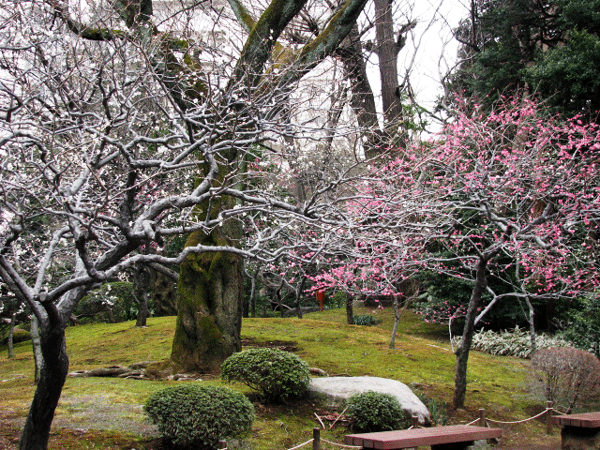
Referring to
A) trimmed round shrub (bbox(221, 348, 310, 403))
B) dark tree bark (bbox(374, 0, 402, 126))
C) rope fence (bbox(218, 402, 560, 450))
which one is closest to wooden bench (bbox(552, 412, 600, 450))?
rope fence (bbox(218, 402, 560, 450))

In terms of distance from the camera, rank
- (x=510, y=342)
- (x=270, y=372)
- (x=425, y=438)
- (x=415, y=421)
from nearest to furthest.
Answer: (x=425, y=438) < (x=415, y=421) < (x=270, y=372) < (x=510, y=342)

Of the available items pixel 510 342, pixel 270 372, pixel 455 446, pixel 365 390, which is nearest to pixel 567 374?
pixel 365 390

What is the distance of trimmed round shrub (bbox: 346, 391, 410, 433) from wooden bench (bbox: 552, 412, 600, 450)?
81.0 inches

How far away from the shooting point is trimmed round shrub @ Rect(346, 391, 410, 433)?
22.1 feet

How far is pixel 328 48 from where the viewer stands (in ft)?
29.8

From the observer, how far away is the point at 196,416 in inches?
216

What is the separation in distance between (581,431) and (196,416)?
495 centimetres

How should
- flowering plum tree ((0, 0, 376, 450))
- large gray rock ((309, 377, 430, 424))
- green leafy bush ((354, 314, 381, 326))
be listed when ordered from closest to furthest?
flowering plum tree ((0, 0, 376, 450)) → large gray rock ((309, 377, 430, 424)) → green leafy bush ((354, 314, 381, 326))

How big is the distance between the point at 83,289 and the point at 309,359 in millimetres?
6782

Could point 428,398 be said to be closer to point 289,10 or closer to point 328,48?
point 328,48

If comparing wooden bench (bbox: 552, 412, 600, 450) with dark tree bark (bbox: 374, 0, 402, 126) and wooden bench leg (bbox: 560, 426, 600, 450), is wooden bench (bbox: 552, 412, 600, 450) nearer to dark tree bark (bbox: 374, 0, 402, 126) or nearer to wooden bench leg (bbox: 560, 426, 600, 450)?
wooden bench leg (bbox: 560, 426, 600, 450)

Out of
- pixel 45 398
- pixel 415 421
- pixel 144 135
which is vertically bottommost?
pixel 415 421

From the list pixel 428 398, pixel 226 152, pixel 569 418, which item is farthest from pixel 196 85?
pixel 569 418

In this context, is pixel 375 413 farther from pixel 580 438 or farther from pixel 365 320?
pixel 365 320
